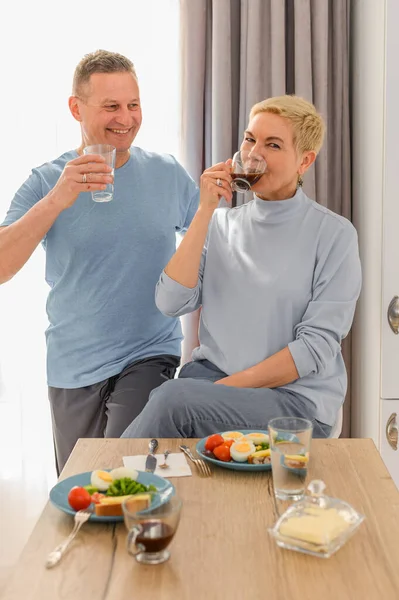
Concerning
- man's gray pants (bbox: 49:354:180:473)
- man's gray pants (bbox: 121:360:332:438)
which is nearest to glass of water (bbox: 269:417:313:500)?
A: man's gray pants (bbox: 121:360:332:438)

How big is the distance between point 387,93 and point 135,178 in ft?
2.78

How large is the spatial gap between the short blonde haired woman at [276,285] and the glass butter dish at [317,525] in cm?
74

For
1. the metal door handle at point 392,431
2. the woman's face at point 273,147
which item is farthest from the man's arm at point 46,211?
the metal door handle at point 392,431

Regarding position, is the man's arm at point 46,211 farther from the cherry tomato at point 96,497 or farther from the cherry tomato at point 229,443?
the cherry tomato at point 96,497

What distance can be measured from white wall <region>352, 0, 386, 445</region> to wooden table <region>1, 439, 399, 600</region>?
1152 mm

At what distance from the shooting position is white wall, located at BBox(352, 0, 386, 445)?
2.52 meters

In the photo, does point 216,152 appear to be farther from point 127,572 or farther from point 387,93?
point 127,572

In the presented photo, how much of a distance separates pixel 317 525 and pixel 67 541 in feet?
1.31

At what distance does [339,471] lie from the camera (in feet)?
5.03

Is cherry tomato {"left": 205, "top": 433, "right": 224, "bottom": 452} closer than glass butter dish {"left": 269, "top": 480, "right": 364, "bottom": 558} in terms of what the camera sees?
No

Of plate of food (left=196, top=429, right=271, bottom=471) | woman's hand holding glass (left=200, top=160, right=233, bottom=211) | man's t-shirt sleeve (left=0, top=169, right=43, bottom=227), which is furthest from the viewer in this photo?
man's t-shirt sleeve (left=0, top=169, right=43, bottom=227)

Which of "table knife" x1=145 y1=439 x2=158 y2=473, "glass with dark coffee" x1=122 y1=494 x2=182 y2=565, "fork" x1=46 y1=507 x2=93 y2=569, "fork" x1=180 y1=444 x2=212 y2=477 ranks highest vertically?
"glass with dark coffee" x1=122 y1=494 x2=182 y2=565

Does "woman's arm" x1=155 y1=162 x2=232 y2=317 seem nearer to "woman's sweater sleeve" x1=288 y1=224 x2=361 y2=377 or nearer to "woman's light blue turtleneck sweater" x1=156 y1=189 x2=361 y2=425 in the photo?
"woman's light blue turtleneck sweater" x1=156 y1=189 x2=361 y2=425

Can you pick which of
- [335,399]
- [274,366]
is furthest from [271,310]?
[335,399]
